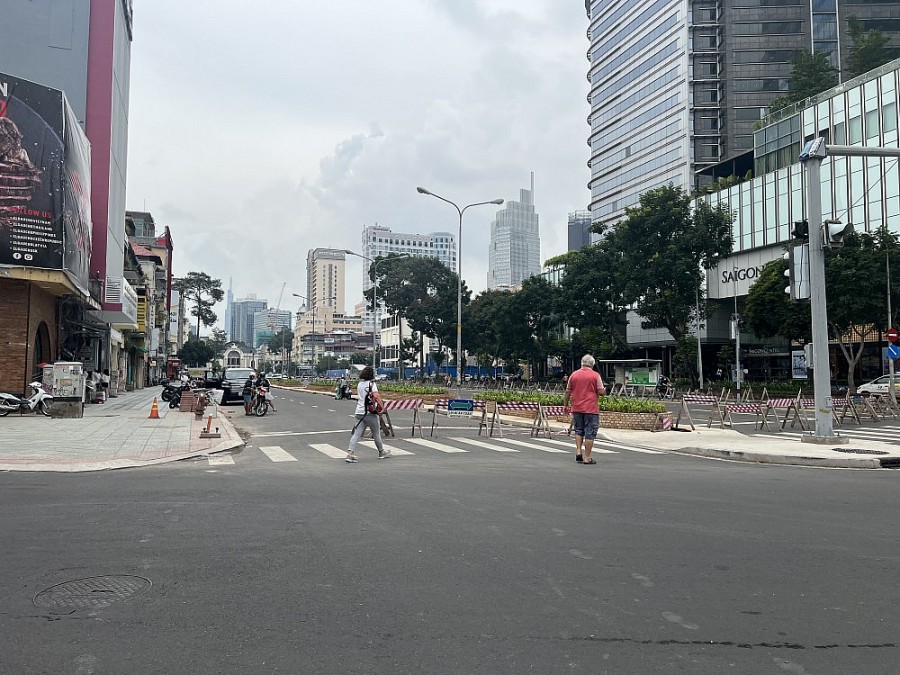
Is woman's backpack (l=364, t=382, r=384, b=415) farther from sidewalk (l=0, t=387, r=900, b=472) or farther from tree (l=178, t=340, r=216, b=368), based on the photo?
tree (l=178, t=340, r=216, b=368)

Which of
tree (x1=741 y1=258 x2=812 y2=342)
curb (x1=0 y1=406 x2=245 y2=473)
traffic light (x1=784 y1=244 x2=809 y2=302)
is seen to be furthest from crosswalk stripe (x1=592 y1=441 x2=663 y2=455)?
tree (x1=741 y1=258 x2=812 y2=342)

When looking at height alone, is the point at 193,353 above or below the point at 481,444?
above

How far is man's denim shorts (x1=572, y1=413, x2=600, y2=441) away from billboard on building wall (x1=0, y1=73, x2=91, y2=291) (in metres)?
21.6

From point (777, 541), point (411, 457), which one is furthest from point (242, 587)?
point (411, 457)

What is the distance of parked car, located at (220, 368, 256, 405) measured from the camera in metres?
35.8

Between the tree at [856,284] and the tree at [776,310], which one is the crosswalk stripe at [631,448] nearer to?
the tree at [856,284]

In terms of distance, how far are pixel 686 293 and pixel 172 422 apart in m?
36.0

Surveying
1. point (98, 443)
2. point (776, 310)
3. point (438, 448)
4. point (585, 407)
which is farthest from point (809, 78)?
point (98, 443)

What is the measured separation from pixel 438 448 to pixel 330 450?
237 centimetres

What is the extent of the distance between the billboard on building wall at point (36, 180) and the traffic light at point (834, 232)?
25.1 metres

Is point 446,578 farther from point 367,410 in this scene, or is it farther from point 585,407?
point 367,410

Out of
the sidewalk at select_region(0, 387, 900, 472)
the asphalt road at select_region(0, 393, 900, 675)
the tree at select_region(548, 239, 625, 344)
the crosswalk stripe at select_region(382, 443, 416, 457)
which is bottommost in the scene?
the crosswalk stripe at select_region(382, 443, 416, 457)

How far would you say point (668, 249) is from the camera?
46.2m

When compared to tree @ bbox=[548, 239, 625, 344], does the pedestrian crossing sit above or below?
below
